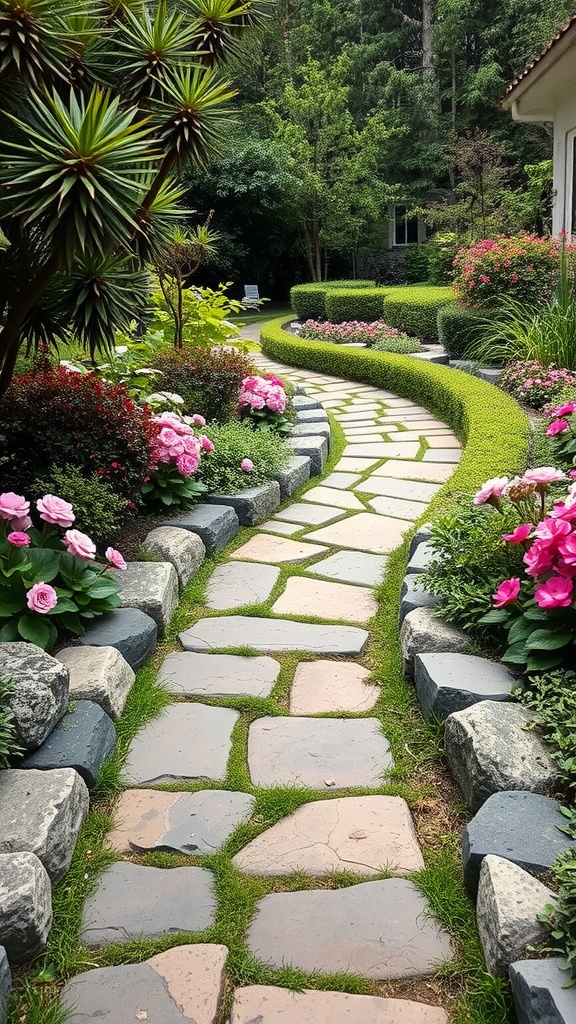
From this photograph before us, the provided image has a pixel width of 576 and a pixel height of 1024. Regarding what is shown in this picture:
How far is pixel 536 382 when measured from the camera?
18.7 feet

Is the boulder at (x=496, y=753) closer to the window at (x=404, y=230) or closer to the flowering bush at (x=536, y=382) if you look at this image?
the flowering bush at (x=536, y=382)

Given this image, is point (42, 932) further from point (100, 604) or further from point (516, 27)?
point (516, 27)

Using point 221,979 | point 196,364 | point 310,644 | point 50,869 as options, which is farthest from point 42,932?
point 196,364

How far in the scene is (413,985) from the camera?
A: 57.6 inches

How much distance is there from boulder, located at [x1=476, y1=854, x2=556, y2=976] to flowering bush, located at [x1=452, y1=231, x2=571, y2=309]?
7.21 meters

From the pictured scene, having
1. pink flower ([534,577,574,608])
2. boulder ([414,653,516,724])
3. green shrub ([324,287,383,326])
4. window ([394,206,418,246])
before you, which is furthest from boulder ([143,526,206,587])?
window ([394,206,418,246])

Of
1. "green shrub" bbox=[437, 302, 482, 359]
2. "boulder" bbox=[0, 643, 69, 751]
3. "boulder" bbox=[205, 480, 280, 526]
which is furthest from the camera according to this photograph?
"green shrub" bbox=[437, 302, 482, 359]

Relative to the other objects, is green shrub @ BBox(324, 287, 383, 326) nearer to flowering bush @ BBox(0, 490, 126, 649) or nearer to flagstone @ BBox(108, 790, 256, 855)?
flowering bush @ BBox(0, 490, 126, 649)

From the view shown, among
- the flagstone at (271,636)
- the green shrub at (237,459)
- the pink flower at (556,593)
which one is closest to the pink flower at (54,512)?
the flagstone at (271,636)

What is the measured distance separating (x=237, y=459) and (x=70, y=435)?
1370 mm

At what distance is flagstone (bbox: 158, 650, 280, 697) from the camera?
2553 millimetres

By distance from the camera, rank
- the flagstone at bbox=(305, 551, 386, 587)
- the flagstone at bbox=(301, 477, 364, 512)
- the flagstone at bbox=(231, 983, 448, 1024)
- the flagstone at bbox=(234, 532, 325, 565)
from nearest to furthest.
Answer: the flagstone at bbox=(231, 983, 448, 1024), the flagstone at bbox=(305, 551, 386, 587), the flagstone at bbox=(234, 532, 325, 565), the flagstone at bbox=(301, 477, 364, 512)

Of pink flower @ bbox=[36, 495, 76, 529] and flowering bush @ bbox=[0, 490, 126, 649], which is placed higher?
pink flower @ bbox=[36, 495, 76, 529]

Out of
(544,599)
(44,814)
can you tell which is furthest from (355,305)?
(44,814)
